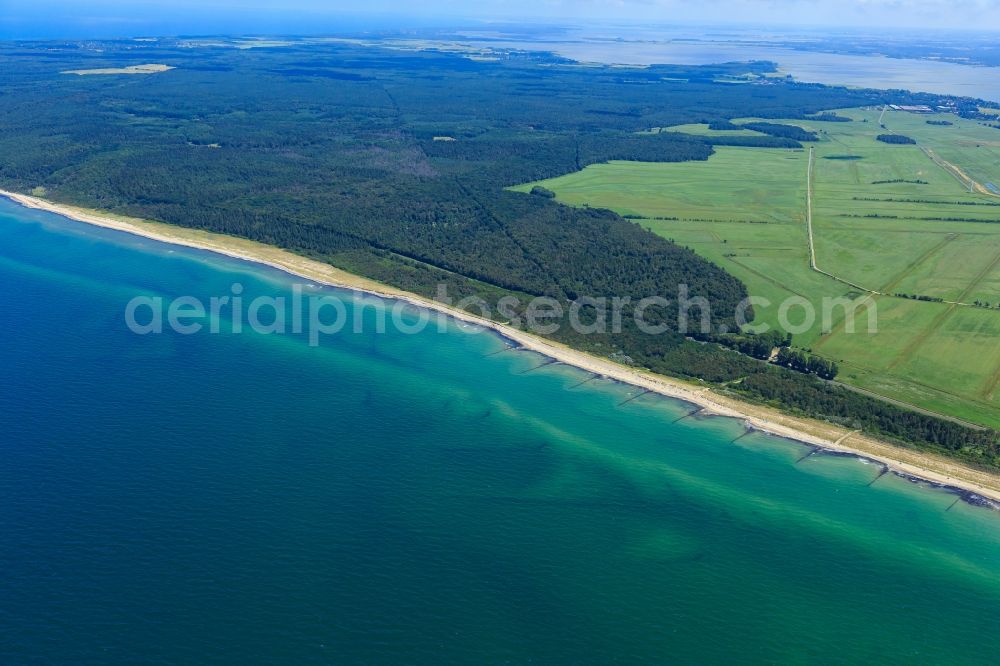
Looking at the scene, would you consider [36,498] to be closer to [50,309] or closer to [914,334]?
[50,309]

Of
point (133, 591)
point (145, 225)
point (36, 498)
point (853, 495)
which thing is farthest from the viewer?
point (145, 225)

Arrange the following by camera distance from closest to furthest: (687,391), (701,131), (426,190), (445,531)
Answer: (445,531) < (687,391) < (426,190) < (701,131)

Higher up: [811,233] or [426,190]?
[426,190]

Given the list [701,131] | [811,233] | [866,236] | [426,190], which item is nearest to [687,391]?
[811,233]

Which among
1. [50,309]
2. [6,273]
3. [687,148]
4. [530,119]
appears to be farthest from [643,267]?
[530,119]

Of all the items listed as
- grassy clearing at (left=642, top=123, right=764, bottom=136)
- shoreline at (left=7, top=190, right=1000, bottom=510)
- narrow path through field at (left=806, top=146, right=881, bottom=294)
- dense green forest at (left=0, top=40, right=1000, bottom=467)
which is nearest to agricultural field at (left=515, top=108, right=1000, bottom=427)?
narrow path through field at (left=806, top=146, right=881, bottom=294)

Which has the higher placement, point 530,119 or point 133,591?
point 530,119

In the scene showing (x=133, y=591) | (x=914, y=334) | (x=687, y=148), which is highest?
(x=687, y=148)

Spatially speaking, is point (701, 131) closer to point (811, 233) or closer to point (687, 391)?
point (811, 233)
